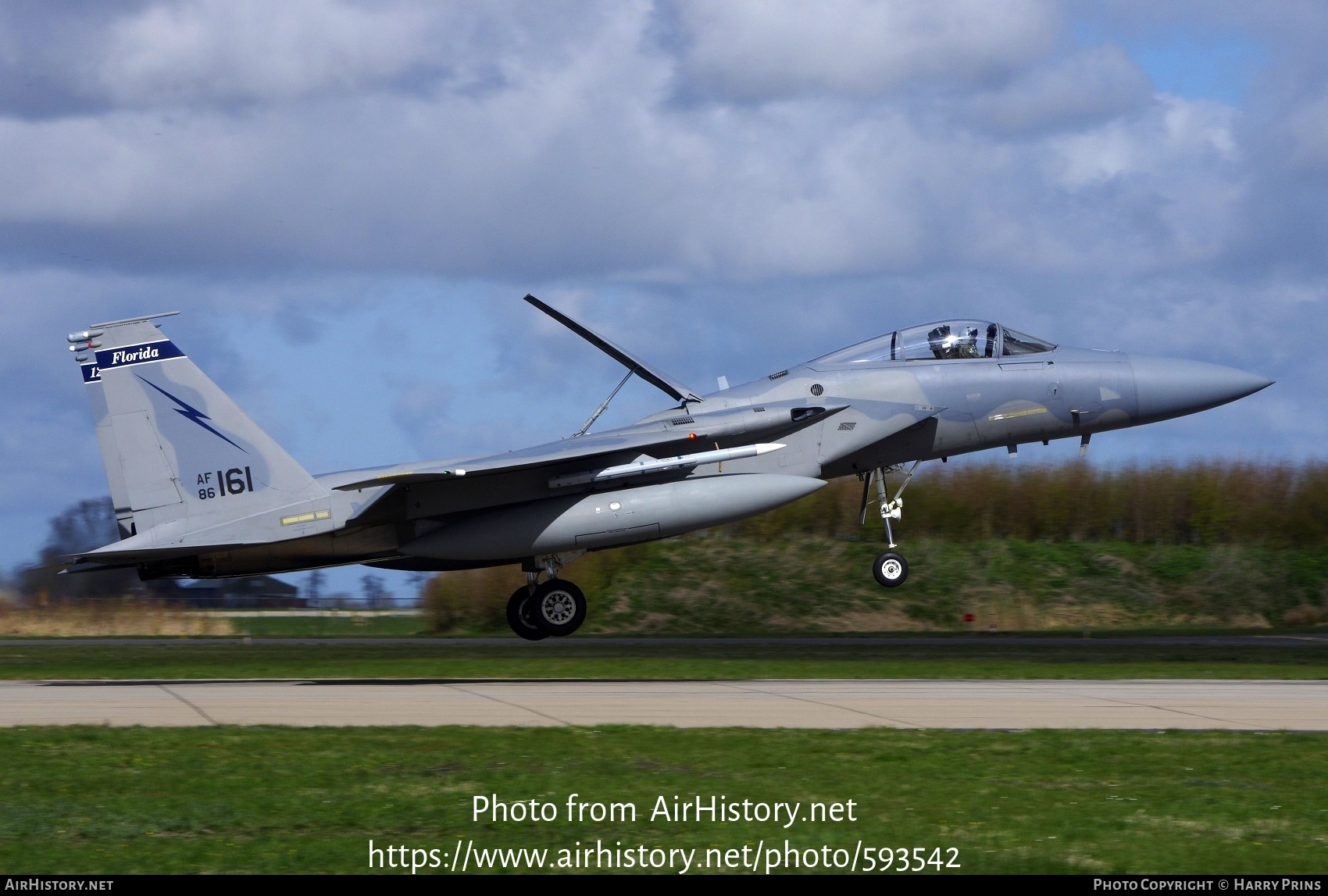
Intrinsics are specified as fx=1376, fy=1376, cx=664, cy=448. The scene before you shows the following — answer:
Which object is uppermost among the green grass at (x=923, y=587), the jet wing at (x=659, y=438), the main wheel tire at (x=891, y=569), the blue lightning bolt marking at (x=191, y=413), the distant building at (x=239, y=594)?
the blue lightning bolt marking at (x=191, y=413)

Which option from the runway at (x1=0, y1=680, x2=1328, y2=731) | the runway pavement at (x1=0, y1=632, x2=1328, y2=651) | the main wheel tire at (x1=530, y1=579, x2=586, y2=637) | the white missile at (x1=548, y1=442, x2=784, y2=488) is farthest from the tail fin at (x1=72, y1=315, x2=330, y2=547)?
the runway pavement at (x1=0, y1=632, x2=1328, y2=651)

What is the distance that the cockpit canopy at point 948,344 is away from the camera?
2014 centimetres

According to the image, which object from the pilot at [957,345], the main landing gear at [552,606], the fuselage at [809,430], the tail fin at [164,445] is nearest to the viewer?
the tail fin at [164,445]

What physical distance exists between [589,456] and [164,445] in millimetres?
5869

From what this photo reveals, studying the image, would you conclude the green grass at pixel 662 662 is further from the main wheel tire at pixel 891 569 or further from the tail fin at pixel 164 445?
the tail fin at pixel 164 445

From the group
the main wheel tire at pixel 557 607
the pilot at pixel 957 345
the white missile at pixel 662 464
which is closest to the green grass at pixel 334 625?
the main wheel tire at pixel 557 607

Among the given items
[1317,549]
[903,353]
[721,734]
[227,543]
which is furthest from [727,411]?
[1317,549]

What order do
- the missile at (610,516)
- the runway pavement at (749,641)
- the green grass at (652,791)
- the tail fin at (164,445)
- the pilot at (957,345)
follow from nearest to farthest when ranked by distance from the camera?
1. the green grass at (652,791)
2. the missile at (610,516)
3. the tail fin at (164,445)
4. the pilot at (957,345)
5. the runway pavement at (749,641)

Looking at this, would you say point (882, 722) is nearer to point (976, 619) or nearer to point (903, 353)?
point (903, 353)

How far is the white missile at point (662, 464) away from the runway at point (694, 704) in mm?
3731

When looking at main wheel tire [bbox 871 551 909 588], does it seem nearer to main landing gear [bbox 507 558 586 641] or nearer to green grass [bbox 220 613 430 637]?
main landing gear [bbox 507 558 586 641]

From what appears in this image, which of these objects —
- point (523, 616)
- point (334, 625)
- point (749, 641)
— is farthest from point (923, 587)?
point (523, 616)

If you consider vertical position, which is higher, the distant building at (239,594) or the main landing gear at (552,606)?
the distant building at (239,594)

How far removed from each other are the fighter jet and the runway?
2952mm
